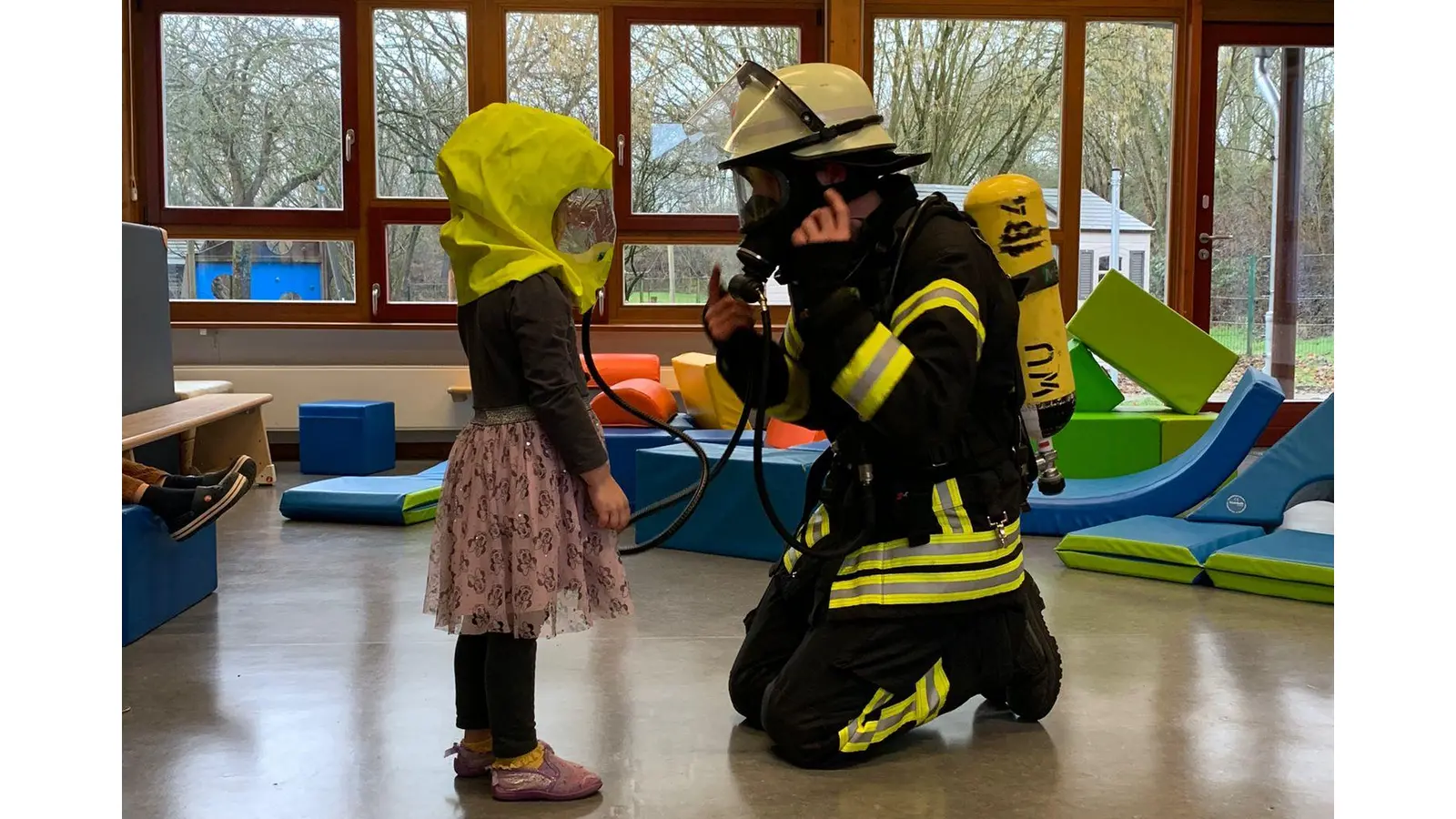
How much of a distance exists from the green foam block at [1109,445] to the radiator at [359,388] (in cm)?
386

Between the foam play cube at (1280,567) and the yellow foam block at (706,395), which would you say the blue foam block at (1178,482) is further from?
the yellow foam block at (706,395)

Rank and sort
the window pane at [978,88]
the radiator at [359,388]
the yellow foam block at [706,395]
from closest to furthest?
the yellow foam block at [706,395] → the radiator at [359,388] → the window pane at [978,88]

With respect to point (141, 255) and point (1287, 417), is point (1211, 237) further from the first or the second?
point (141, 255)

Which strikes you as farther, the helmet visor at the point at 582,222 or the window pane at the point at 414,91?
the window pane at the point at 414,91

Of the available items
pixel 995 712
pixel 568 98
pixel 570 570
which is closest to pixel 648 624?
pixel 995 712

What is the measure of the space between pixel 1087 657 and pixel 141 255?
3.72 m

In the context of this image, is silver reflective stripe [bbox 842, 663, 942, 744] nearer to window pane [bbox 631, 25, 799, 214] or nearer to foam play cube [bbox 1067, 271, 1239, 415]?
foam play cube [bbox 1067, 271, 1239, 415]

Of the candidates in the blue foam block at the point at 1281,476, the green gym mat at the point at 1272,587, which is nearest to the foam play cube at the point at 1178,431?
the blue foam block at the point at 1281,476

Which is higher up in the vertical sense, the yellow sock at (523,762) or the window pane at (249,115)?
the window pane at (249,115)

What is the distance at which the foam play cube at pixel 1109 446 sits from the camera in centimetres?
545

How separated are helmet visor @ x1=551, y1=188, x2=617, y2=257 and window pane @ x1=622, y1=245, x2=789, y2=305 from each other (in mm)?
5712

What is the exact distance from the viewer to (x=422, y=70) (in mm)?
7871

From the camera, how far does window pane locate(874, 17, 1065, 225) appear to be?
320 inches

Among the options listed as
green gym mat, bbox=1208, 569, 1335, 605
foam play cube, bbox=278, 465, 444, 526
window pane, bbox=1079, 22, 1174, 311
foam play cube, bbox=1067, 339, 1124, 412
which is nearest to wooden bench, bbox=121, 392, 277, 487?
foam play cube, bbox=278, 465, 444, 526
